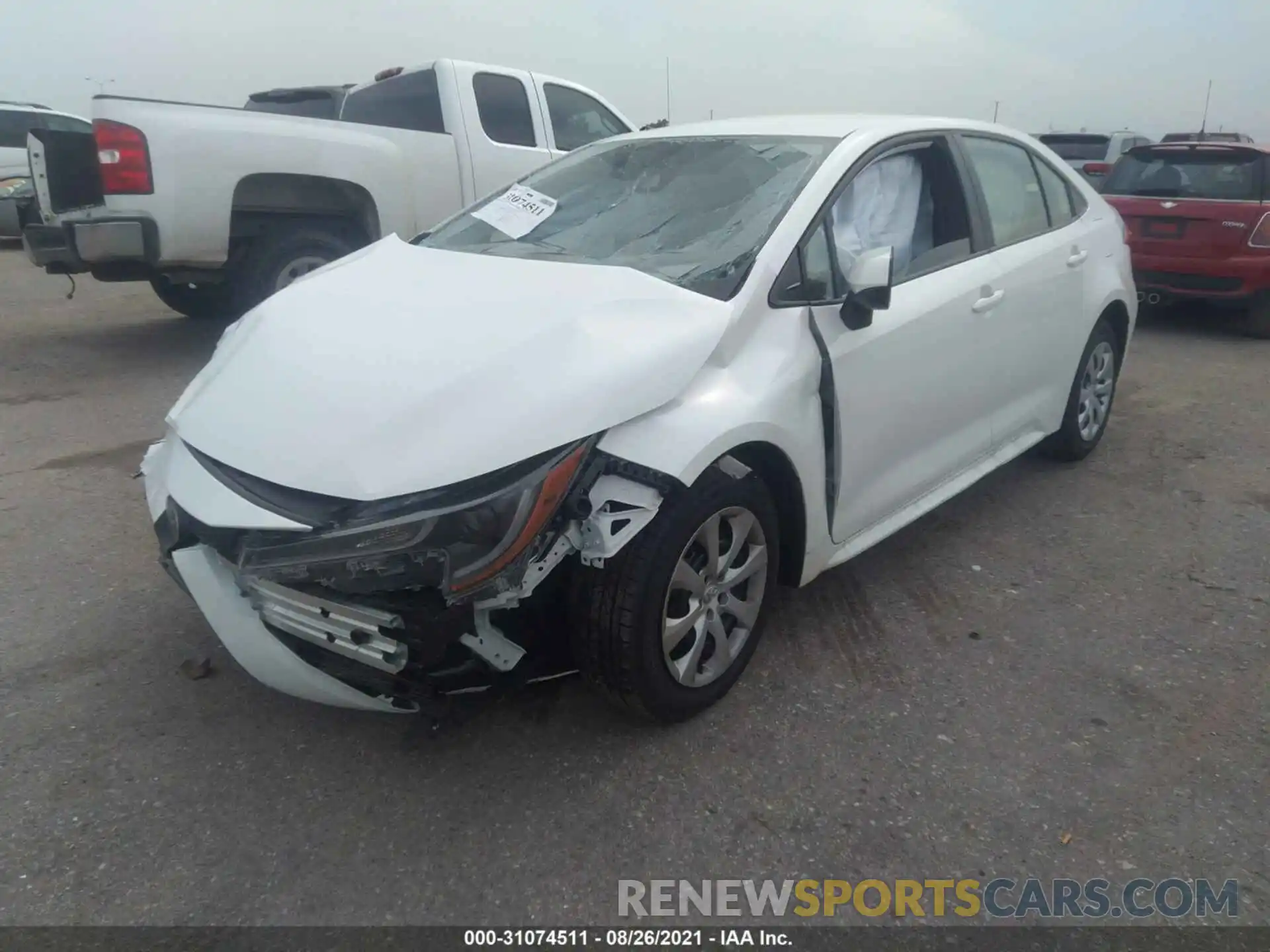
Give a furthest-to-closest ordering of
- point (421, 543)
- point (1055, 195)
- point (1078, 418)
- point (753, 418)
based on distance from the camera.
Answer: point (1078, 418), point (1055, 195), point (753, 418), point (421, 543)

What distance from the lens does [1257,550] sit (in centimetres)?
393

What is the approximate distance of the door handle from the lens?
3.56 m

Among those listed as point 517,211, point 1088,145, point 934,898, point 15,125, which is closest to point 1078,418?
point 517,211

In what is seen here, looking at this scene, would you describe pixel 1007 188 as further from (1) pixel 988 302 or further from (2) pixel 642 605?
(2) pixel 642 605

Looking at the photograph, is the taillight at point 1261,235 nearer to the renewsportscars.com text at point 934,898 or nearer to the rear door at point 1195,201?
the rear door at point 1195,201

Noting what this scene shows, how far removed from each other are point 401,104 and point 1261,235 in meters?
6.80

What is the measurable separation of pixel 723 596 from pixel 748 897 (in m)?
0.84

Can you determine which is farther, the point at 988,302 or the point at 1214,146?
the point at 1214,146

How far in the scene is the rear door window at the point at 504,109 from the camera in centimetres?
735

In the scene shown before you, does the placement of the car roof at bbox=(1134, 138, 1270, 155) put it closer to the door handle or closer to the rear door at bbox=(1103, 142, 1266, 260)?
the rear door at bbox=(1103, 142, 1266, 260)

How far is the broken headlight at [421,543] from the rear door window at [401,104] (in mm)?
5654

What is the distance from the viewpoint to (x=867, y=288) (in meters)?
2.87

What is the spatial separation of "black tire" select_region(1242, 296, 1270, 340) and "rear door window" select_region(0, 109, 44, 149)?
14.8 meters

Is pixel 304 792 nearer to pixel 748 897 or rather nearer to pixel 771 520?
pixel 748 897
